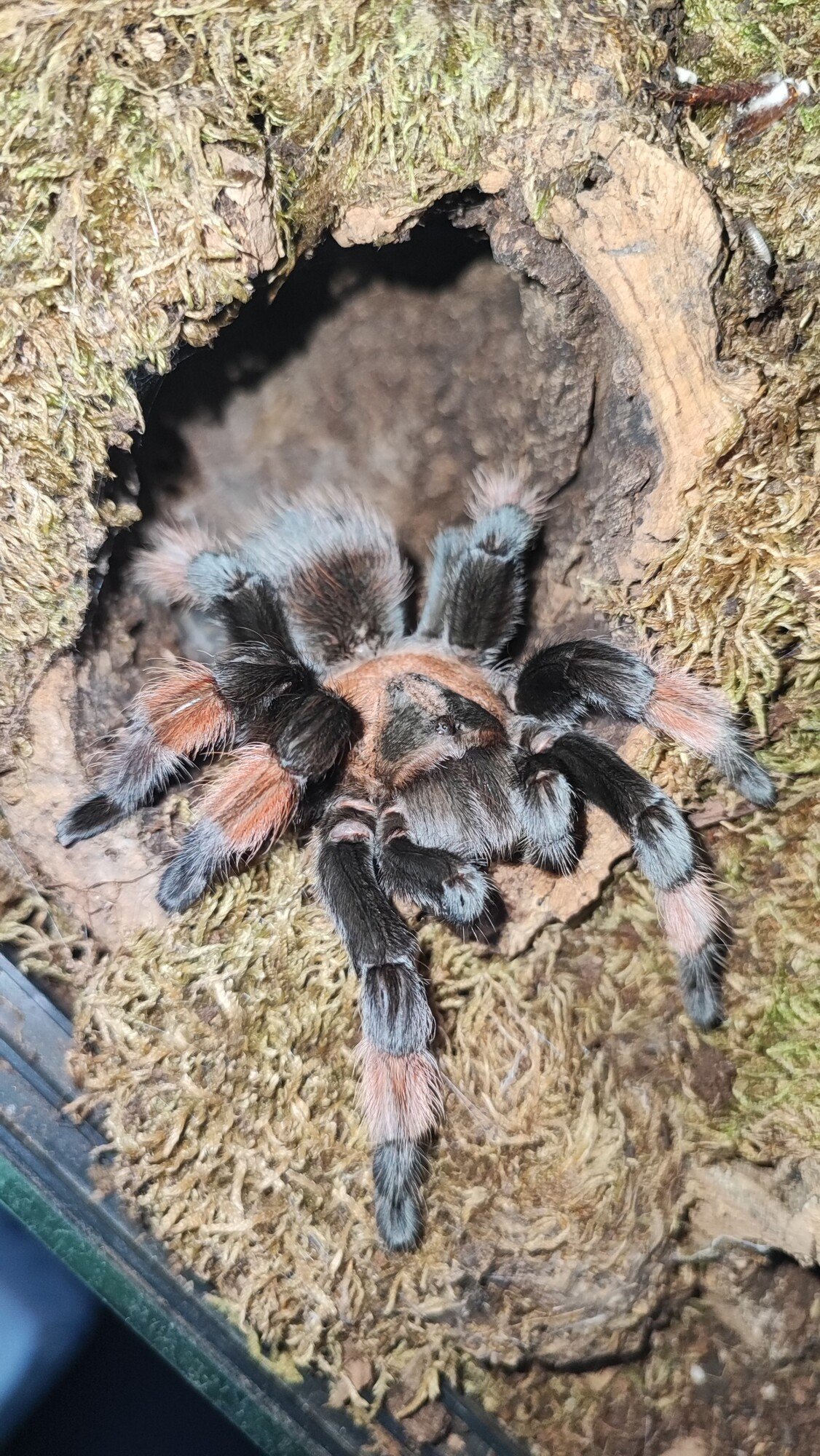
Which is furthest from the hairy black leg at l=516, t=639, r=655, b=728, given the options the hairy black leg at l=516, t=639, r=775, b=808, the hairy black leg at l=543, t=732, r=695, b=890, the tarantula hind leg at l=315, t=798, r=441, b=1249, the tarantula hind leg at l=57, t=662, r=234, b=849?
the tarantula hind leg at l=57, t=662, r=234, b=849

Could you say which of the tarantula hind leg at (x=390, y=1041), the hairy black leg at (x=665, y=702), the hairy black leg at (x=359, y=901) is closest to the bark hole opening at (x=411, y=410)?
the hairy black leg at (x=665, y=702)

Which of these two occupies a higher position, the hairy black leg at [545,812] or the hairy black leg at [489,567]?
the hairy black leg at [489,567]

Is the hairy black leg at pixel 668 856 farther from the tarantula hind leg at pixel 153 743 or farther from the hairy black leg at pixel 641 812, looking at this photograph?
the tarantula hind leg at pixel 153 743

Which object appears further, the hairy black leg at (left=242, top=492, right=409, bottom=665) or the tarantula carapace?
the hairy black leg at (left=242, top=492, right=409, bottom=665)

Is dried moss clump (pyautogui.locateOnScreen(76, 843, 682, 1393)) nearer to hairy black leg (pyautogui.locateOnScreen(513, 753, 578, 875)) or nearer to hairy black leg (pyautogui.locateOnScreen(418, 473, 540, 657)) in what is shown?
hairy black leg (pyautogui.locateOnScreen(513, 753, 578, 875))

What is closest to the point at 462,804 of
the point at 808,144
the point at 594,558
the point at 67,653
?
the point at 594,558

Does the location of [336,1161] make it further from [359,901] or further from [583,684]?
[583,684]

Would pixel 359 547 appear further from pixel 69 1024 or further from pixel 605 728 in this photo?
pixel 69 1024

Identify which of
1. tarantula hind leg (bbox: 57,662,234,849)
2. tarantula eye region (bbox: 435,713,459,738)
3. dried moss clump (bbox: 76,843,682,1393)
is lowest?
dried moss clump (bbox: 76,843,682,1393)
